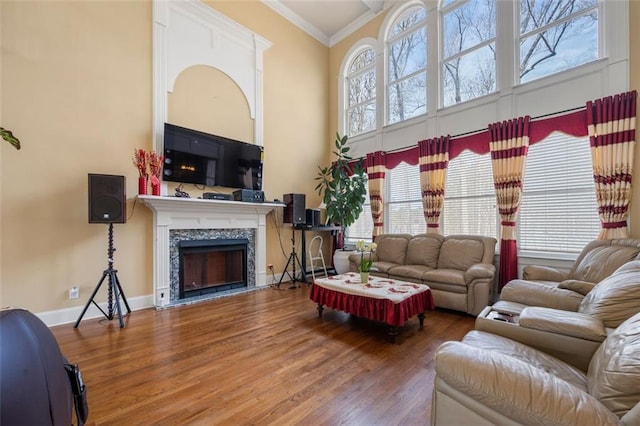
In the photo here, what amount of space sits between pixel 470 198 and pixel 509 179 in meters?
0.64

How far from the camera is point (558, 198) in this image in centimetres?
349

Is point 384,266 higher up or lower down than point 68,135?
lower down

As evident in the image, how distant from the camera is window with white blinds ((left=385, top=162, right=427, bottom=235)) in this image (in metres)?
4.92

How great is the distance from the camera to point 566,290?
2387 mm

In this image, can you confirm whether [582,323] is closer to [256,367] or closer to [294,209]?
[256,367]

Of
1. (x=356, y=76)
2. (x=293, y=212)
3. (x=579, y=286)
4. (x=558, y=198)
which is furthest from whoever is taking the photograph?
(x=356, y=76)

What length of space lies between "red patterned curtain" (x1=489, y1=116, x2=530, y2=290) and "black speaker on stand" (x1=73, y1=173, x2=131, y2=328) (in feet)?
15.3

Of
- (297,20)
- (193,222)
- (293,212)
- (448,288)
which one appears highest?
(297,20)

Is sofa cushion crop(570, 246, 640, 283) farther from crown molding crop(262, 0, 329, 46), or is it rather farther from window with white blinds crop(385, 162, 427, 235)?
crown molding crop(262, 0, 329, 46)

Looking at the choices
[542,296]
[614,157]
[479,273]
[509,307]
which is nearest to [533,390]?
[509,307]

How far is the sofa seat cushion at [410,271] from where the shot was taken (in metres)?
3.82

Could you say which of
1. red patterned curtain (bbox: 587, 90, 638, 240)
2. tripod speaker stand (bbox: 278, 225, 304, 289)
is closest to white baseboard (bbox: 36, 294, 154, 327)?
tripod speaker stand (bbox: 278, 225, 304, 289)

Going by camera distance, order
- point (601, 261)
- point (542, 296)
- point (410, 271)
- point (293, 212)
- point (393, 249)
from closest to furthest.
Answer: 1. point (542, 296)
2. point (601, 261)
3. point (410, 271)
4. point (393, 249)
5. point (293, 212)

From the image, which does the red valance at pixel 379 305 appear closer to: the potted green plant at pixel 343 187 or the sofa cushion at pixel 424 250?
the sofa cushion at pixel 424 250
